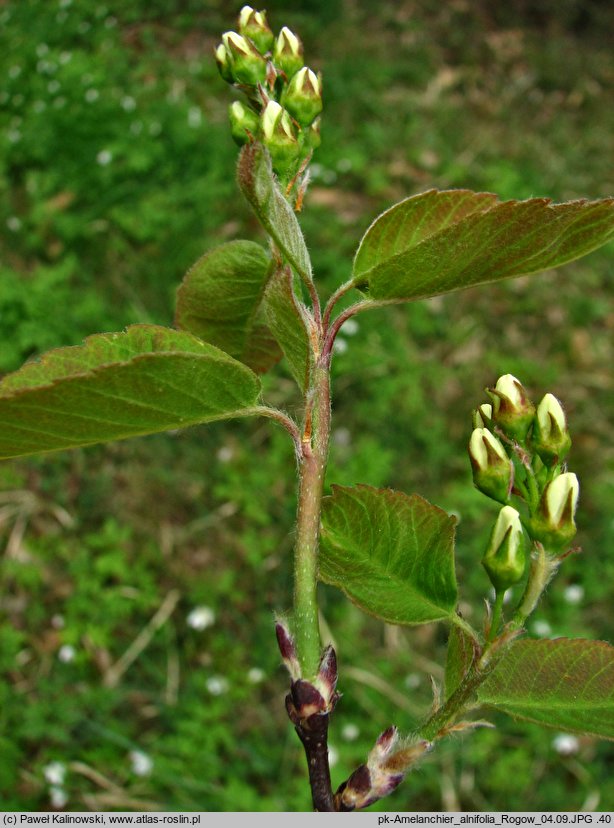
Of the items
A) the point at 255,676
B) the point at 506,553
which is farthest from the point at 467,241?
the point at 255,676

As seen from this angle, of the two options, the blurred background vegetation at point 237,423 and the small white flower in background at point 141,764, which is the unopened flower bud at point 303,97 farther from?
the small white flower in background at point 141,764

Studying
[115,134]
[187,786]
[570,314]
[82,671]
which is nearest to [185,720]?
[187,786]

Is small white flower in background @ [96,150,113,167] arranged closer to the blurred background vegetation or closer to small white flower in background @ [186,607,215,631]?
the blurred background vegetation

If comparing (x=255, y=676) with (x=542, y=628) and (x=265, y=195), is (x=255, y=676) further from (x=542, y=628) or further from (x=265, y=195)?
(x=265, y=195)

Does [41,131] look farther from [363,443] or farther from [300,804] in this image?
[300,804]

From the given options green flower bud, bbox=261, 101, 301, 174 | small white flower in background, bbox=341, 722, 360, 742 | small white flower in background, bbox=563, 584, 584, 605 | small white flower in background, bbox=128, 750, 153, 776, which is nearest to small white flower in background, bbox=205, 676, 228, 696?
small white flower in background, bbox=128, 750, 153, 776

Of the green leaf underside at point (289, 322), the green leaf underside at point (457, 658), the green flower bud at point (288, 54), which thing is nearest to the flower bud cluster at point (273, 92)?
the green flower bud at point (288, 54)
